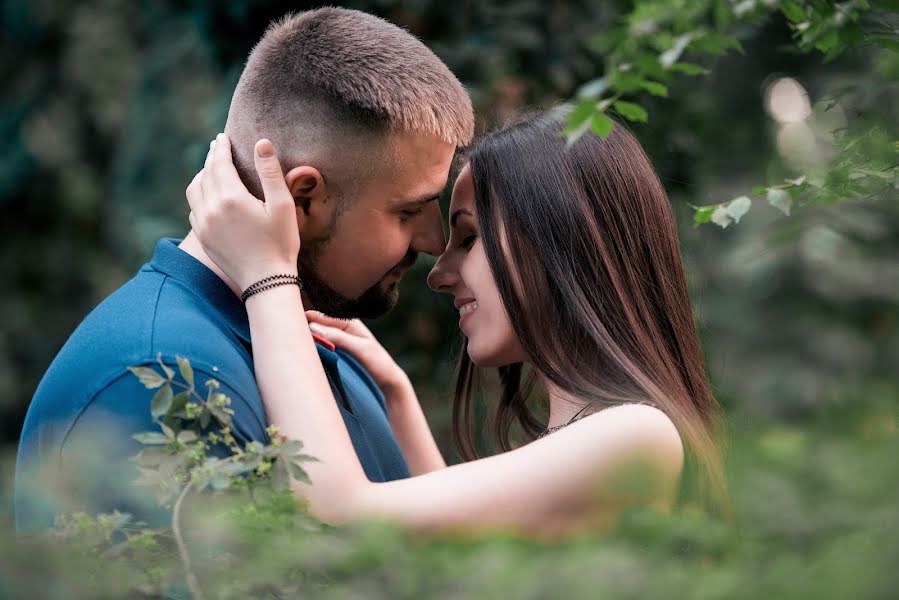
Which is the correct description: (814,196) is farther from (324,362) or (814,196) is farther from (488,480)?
(324,362)

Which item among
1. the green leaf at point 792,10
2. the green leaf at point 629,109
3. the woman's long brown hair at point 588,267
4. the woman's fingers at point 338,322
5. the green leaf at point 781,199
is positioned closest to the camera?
the green leaf at point 629,109

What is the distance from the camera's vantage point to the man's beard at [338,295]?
104 inches

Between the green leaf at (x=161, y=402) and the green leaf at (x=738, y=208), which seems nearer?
the green leaf at (x=161, y=402)

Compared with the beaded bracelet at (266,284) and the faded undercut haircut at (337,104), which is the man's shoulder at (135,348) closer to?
the beaded bracelet at (266,284)

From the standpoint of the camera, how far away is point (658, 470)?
3.46 feet

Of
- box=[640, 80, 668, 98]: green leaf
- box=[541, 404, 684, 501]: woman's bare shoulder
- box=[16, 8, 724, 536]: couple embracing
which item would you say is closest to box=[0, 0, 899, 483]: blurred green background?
box=[16, 8, 724, 536]: couple embracing

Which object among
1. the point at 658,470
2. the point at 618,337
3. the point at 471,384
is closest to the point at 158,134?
the point at 471,384

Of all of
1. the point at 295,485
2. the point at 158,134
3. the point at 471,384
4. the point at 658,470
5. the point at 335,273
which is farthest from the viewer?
the point at 158,134

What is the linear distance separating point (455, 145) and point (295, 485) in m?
1.07

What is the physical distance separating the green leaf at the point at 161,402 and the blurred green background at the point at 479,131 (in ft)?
3.69

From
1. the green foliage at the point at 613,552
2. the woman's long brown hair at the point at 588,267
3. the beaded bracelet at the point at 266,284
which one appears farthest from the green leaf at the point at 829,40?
the beaded bracelet at the point at 266,284

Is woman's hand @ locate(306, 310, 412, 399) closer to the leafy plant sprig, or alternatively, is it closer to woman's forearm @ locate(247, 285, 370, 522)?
woman's forearm @ locate(247, 285, 370, 522)

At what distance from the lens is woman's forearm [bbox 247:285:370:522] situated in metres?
2.00

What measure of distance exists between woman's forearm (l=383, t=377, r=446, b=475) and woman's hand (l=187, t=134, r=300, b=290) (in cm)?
87
